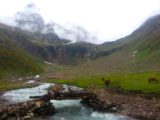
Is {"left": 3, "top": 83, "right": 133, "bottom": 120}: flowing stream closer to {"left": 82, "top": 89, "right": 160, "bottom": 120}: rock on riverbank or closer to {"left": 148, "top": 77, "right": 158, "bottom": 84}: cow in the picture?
{"left": 82, "top": 89, "right": 160, "bottom": 120}: rock on riverbank

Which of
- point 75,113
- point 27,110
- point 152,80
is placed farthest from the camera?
point 152,80

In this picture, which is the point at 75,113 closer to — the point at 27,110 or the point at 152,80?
the point at 27,110

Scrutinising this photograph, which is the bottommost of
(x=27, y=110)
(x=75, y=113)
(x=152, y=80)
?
(x=75, y=113)

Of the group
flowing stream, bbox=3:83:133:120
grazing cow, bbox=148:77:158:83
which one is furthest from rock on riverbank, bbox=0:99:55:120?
grazing cow, bbox=148:77:158:83

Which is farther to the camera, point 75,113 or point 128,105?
point 128,105

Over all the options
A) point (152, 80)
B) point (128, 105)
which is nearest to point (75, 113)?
point (128, 105)

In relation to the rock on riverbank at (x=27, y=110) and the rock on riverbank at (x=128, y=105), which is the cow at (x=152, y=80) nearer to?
the rock on riverbank at (x=128, y=105)

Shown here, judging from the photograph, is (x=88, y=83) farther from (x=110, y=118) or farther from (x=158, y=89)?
(x=110, y=118)

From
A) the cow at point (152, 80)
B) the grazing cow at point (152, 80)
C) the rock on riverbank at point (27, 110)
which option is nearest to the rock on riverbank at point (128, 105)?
the cow at point (152, 80)

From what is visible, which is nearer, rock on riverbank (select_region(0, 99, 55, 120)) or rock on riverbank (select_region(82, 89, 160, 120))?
rock on riverbank (select_region(0, 99, 55, 120))

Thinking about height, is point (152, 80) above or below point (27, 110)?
above

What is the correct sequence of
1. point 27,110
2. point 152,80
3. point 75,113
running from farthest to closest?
point 152,80 < point 75,113 < point 27,110

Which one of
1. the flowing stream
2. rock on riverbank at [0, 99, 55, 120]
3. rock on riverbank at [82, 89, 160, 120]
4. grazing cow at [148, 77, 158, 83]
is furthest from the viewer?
grazing cow at [148, 77, 158, 83]

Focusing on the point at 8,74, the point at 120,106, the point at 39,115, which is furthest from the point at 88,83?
the point at 8,74
